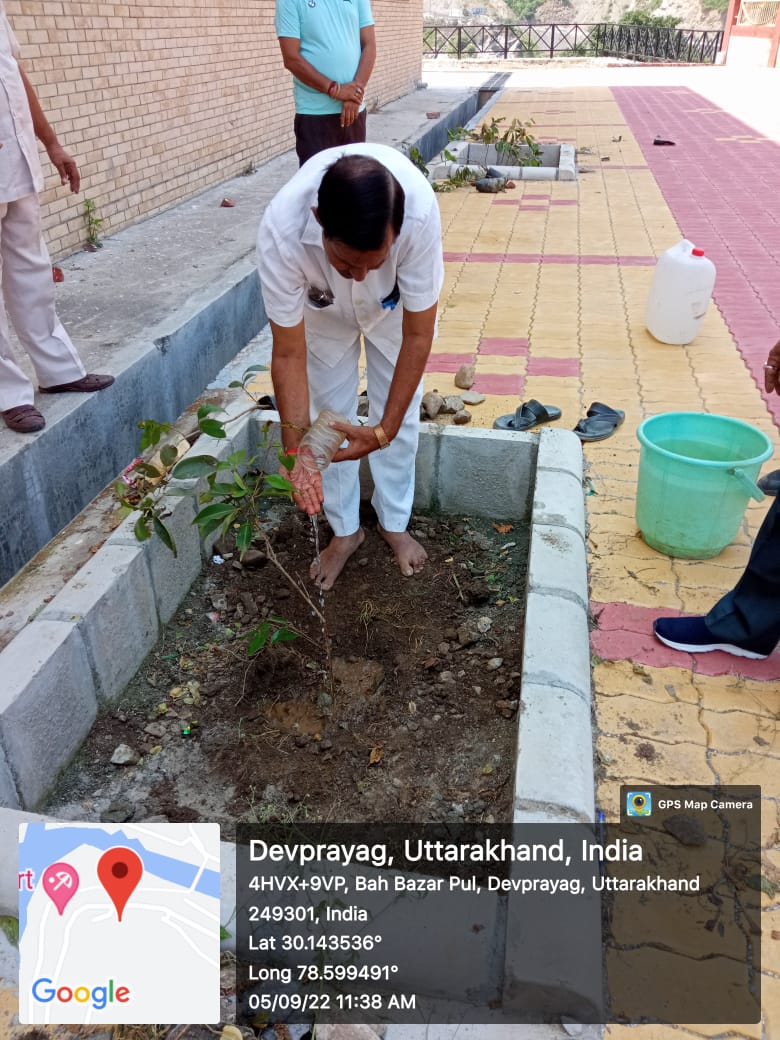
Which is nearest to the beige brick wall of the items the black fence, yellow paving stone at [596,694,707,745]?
yellow paving stone at [596,694,707,745]

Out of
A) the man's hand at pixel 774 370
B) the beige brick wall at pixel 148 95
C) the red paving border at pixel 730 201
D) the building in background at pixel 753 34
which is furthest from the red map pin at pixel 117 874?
the building in background at pixel 753 34

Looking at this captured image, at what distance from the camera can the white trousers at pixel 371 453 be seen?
8.98 ft

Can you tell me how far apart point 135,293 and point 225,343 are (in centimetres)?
63

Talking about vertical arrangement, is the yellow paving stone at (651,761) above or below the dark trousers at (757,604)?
below

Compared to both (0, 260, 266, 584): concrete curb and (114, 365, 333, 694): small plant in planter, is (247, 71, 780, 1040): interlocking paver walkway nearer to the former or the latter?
(114, 365, 333, 694): small plant in planter

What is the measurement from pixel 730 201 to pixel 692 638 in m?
7.40

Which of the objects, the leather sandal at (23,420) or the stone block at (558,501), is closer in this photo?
the stone block at (558,501)

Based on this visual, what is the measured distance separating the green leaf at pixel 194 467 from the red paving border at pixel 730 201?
3077 millimetres

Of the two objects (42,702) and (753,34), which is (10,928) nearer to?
(42,702)

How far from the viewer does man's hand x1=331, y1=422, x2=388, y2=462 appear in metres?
2.52

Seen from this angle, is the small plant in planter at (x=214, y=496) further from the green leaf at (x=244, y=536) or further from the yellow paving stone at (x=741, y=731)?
the yellow paving stone at (x=741, y=731)

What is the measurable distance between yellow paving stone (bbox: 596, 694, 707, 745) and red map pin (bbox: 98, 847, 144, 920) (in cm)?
133

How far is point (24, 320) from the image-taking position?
3.49m

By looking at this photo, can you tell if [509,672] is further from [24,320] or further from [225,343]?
[225,343]
